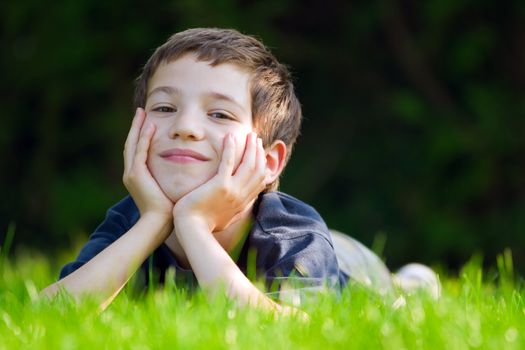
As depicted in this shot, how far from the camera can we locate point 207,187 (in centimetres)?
273

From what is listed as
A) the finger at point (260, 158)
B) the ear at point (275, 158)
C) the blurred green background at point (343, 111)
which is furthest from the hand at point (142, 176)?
the blurred green background at point (343, 111)

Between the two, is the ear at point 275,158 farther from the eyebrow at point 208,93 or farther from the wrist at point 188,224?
the wrist at point 188,224

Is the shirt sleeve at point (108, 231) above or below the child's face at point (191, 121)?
below

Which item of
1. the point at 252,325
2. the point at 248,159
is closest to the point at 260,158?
the point at 248,159

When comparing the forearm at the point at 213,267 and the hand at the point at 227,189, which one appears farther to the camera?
the hand at the point at 227,189

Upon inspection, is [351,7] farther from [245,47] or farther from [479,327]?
[479,327]

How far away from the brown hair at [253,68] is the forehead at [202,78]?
0.9 inches

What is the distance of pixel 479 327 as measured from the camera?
2.12 metres

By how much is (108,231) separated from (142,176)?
0.46m

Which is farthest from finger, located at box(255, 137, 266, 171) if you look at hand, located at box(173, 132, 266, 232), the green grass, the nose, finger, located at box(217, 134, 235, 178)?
the green grass

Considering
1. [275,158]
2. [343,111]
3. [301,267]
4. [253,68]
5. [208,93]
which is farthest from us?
[343,111]

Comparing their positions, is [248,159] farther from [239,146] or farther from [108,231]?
[108,231]

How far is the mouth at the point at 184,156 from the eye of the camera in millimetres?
2768

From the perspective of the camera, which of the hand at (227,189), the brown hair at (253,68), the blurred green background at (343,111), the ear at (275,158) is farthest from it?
the blurred green background at (343,111)
